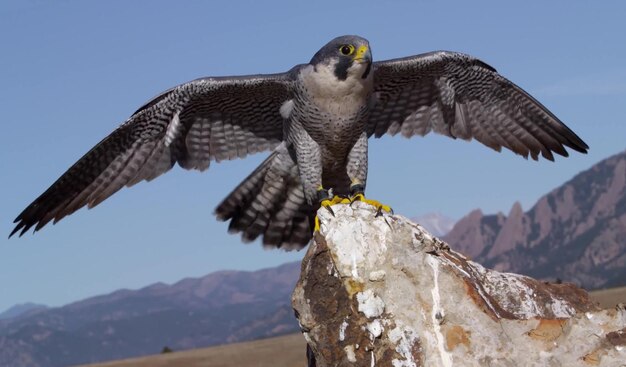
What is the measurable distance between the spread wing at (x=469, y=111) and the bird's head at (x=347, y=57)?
1462 millimetres

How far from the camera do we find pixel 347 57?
833 centimetres

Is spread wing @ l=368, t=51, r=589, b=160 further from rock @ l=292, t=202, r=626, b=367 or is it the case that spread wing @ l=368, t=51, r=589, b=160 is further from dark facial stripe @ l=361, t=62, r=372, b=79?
rock @ l=292, t=202, r=626, b=367

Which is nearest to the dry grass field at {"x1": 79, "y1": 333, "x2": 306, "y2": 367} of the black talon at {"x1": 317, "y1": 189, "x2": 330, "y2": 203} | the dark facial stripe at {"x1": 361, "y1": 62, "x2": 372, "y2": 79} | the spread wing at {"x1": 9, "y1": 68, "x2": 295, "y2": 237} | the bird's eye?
the spread wing at {"x1": 9, "y1": 68, "x2": 295, "y2": 237}

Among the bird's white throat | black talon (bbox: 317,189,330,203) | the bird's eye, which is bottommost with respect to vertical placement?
black talon (bbox: 317,189,330,203)

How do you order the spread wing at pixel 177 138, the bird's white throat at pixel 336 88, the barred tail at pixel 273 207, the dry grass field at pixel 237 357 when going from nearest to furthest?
the bird's white throat at pixel 336 88 < the spread wing at pixel 177 138 < the barred tail at pixel 273 207 < the dry grass field at pixel 237 357

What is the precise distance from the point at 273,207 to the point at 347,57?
2.32 m

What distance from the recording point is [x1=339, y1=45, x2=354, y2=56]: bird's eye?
831 cm

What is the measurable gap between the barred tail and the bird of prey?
0.01 m

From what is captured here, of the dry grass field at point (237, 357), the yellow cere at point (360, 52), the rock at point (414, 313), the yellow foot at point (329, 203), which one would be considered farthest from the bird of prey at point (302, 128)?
the dry grass field at point (237, 357)

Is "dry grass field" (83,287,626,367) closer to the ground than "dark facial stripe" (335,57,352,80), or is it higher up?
closer to the ground

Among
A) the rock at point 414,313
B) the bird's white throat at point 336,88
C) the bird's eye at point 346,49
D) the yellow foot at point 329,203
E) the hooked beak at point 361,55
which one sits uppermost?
the bird's eye at point 346,49

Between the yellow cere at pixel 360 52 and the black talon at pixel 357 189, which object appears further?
the black talon at pixel 357 189

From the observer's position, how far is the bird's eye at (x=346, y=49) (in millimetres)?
8312

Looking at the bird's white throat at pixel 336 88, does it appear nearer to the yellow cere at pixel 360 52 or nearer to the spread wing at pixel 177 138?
the yellow cere at pixel 360 52
